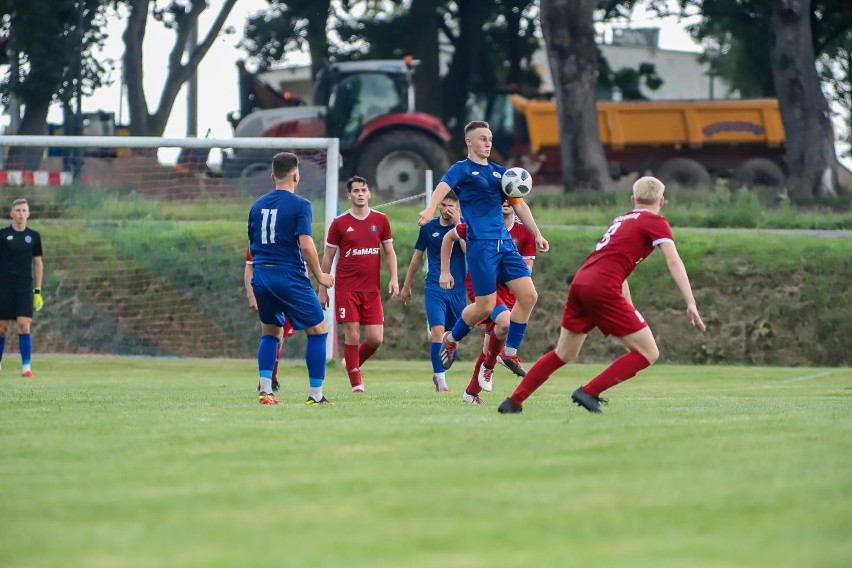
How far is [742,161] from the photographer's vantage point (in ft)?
112

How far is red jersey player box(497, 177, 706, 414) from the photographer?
8.80m

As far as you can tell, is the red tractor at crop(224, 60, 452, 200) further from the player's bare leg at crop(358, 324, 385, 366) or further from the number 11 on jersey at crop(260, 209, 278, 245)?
→ the number 11 on jersey at crop(260, 209, 278, 245)

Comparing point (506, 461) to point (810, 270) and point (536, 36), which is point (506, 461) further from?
point (536, 36)

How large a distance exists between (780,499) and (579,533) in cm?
108

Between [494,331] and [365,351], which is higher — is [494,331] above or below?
above

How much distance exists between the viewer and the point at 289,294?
10305mm

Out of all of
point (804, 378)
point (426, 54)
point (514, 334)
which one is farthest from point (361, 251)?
point (426, 54)

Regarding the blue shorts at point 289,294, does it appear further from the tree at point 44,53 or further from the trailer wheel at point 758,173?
the trailer wheel at point 758,173

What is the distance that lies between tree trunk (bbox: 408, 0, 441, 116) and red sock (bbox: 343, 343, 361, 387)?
2408 centimetres

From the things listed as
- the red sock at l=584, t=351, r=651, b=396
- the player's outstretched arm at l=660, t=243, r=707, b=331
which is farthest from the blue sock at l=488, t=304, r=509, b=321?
the player's outstretched arm at l=660, t=243, r=707, b=331

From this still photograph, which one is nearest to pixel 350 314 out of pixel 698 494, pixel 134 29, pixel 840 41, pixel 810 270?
pixel 698 494

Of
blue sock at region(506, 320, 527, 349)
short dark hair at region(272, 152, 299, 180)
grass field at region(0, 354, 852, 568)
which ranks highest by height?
short dark hair at region(272, 152, 299, 180)

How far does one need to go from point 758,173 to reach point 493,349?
23.1m

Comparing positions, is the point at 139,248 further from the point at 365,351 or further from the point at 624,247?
the point at 624,247
